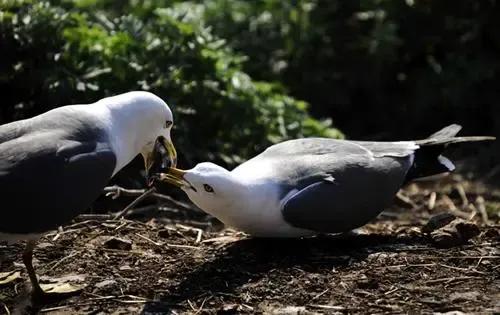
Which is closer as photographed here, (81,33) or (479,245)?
(479,245)

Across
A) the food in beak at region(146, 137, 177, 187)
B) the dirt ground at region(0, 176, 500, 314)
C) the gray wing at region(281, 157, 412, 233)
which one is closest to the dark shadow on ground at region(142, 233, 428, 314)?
the dirt ground at region(0, 176, 500, 314)

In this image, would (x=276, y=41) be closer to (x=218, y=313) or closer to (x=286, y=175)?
(x=286, y=175)

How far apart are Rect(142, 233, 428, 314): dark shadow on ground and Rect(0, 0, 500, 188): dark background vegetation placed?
156cm

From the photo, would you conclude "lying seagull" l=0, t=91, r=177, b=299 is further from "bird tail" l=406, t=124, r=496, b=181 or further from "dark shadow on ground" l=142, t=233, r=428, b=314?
"bird tail" l=406, t=124, r=496, b=181

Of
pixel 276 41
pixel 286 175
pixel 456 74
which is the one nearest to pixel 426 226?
pixel 286 175

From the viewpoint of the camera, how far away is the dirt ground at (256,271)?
4109 millimetres

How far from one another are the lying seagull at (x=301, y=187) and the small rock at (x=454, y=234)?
32cm

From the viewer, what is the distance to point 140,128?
4.65m

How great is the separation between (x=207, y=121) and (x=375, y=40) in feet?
7.08

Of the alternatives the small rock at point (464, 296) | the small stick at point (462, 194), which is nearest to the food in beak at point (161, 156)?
the small rock at point (464, 296)

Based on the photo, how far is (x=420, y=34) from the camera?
831 cm

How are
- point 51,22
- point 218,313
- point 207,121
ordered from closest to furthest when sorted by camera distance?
point 218,313, point 51,22, point 207,121

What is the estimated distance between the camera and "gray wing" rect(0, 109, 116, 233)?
406 cm

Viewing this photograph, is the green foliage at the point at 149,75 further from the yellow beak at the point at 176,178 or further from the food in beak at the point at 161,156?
the yellow beak at the point at 176,178
